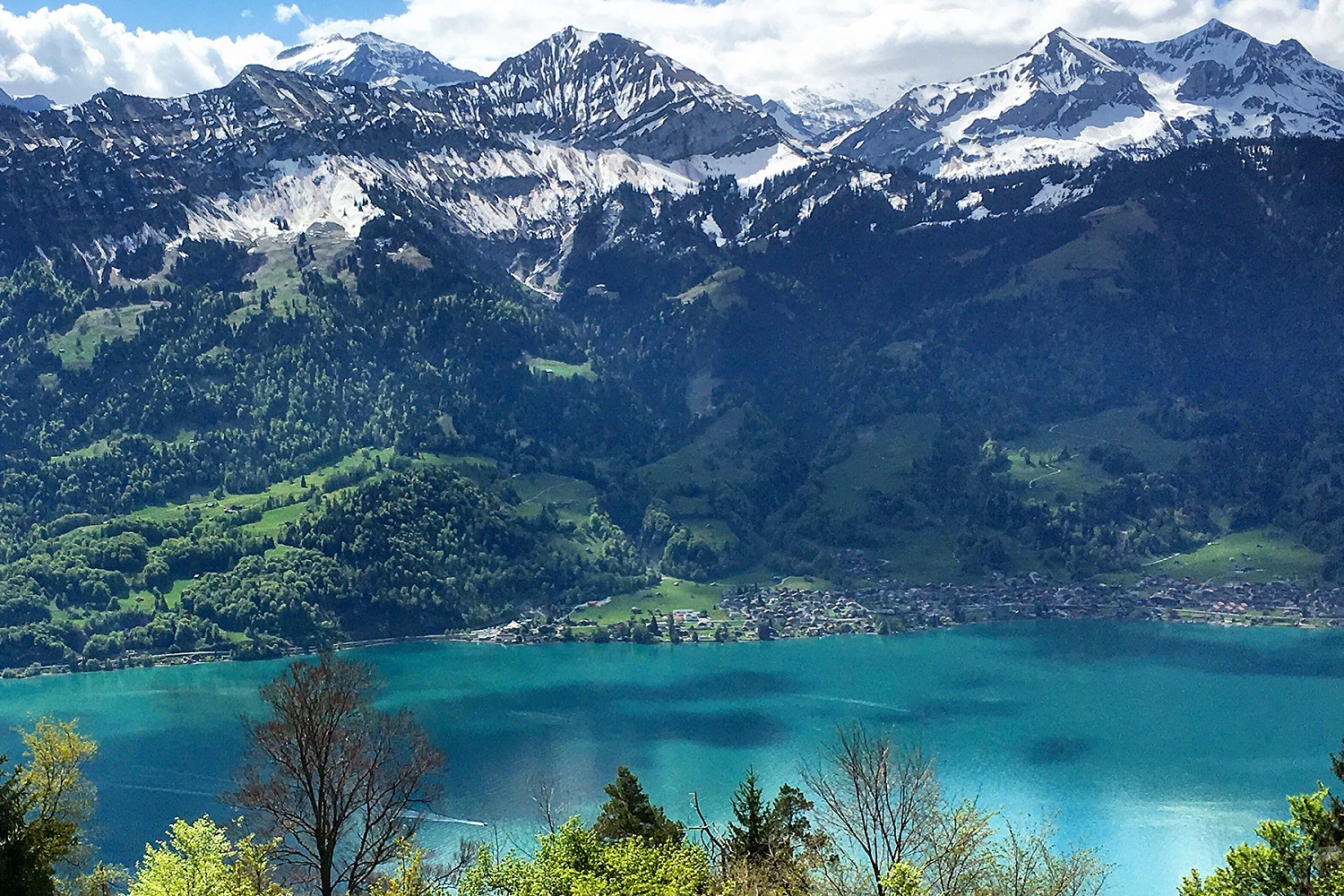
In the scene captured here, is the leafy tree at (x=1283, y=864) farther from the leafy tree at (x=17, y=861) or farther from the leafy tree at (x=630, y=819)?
the leafy tree at (x=17, y=861)

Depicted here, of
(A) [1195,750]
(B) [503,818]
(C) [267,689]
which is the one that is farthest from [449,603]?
(C) [267,689]

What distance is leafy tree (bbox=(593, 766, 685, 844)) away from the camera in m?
48.5

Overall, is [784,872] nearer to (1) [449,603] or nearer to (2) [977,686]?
(2) [977,686]

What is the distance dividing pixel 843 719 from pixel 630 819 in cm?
8481

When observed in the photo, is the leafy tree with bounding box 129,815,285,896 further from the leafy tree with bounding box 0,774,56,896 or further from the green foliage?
the green foliage

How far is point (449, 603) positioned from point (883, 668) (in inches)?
2578

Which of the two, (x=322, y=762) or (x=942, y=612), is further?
Result: (x=942, y=612)

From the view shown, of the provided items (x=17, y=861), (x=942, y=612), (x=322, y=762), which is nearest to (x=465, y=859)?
(x=322, y=762)

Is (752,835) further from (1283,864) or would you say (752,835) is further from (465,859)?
(1283,864)

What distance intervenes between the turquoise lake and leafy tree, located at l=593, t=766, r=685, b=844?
143 ft

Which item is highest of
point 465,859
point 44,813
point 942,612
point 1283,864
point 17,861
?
point 942,612

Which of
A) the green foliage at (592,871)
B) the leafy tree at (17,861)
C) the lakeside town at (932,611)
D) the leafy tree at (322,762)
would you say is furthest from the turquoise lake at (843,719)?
the leafy tree at (17,861)

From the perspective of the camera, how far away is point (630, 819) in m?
49.3

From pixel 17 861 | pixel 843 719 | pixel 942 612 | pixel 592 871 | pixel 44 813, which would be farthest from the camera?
pixel 942 612
